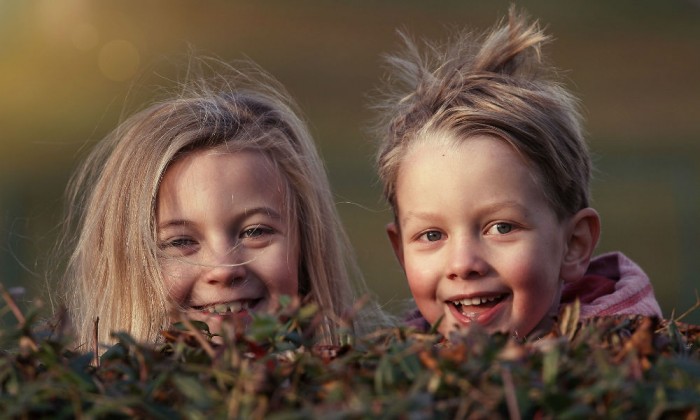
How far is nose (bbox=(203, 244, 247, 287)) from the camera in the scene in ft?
8.13

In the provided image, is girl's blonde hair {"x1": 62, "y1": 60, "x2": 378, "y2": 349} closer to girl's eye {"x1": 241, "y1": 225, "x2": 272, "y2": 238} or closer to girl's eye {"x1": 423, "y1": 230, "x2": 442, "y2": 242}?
girl's eye {"x1": 241, "y1": 225, "x2": 272, "y2": 238}

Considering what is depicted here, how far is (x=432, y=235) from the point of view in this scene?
2357 millimetres

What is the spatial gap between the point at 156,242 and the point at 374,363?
1.61 m

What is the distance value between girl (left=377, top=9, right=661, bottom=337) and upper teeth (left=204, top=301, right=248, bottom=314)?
436 millimetres

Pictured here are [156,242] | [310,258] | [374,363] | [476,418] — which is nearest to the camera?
[476,418]

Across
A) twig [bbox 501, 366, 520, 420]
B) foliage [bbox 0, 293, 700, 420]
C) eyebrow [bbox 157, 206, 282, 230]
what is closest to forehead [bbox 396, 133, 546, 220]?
eyebrow [bbox 157, 206, 282, 230]

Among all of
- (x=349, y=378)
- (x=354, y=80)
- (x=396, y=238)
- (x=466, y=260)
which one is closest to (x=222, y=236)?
(x=396, y=238)

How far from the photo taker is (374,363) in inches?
42.8

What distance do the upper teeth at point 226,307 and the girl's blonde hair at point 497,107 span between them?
0.48m

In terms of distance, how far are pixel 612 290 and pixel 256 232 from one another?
3.09ft

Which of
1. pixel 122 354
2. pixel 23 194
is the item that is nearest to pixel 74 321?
pixel 122 354

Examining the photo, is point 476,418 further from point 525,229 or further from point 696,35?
point 696,35

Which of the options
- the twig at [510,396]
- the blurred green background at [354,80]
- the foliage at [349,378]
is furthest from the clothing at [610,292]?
the blurred green background at [354,80]

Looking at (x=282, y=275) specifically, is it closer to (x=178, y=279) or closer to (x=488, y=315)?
(x=178, y=279)
